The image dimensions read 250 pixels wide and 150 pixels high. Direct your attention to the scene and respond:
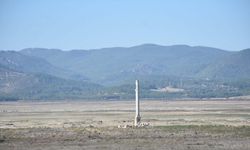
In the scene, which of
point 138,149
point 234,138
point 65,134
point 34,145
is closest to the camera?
point 138,149

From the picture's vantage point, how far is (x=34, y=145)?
45.2 m

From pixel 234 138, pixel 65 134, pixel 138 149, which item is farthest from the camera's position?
pixel 65 134

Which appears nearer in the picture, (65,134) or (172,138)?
(172,138)

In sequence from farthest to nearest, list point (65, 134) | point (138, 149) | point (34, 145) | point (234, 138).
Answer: point (65, 134) → point (234, 138) → point (34, 145) → point (138, 149)

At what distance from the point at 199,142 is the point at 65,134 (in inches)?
431

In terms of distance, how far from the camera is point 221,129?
56094mm

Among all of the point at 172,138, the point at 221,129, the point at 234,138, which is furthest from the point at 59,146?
the point at 221,129

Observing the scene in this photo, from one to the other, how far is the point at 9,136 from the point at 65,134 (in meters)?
4.09

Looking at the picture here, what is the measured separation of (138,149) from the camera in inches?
1666

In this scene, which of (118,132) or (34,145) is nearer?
(34,145)

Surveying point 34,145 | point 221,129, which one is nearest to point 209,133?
point 221,129

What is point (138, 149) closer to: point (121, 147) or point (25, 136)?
point (121, 147)

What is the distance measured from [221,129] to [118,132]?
7852 mm

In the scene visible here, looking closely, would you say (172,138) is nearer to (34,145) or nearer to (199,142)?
(199,142)
